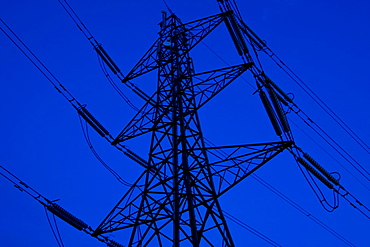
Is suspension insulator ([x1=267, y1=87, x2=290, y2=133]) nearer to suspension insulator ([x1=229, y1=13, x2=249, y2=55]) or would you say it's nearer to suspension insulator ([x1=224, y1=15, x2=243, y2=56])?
suspension insulator ([x1=229, y1=13, x2=249, y2=55])

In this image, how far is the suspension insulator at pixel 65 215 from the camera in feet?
33.6

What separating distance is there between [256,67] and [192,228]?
17.5 ft

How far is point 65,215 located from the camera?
10.5 metres

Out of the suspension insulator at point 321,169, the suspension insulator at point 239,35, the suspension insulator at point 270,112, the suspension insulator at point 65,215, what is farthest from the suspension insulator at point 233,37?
the suspension insulator at point 65,215

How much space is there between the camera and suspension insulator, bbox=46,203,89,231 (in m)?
10.2

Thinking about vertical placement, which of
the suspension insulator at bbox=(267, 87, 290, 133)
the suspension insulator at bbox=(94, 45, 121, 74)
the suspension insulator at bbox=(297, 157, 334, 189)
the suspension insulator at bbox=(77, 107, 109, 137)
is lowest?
the suspension insulator at bbox=(297, 157, 334, 189)

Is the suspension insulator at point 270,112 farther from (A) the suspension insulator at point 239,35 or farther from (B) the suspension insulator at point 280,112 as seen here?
(A) the suspension insulator at point 239,35

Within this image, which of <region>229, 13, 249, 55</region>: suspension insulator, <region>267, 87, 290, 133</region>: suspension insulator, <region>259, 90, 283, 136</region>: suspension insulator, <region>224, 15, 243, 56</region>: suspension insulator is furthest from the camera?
<region>224, 15, 243, 56</region>: suspension insulator

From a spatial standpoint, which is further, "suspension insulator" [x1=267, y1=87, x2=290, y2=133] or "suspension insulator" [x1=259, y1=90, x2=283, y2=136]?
"suspension insulator" [x1=259, y1=90, x2=283, y2=136]

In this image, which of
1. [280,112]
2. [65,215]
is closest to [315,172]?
[280,112]

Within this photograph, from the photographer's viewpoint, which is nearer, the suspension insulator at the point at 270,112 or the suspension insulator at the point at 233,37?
the suspension insulator at the point at 270,112

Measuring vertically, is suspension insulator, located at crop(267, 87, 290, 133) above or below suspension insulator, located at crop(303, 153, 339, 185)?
above

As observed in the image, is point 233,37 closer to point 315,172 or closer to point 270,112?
point 270,112

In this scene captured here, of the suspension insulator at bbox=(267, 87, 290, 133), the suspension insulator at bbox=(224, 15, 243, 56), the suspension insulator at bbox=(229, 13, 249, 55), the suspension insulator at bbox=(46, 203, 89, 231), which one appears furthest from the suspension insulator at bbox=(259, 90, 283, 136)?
the suspension insulator at bbox=(46, 203, 89, 231)
